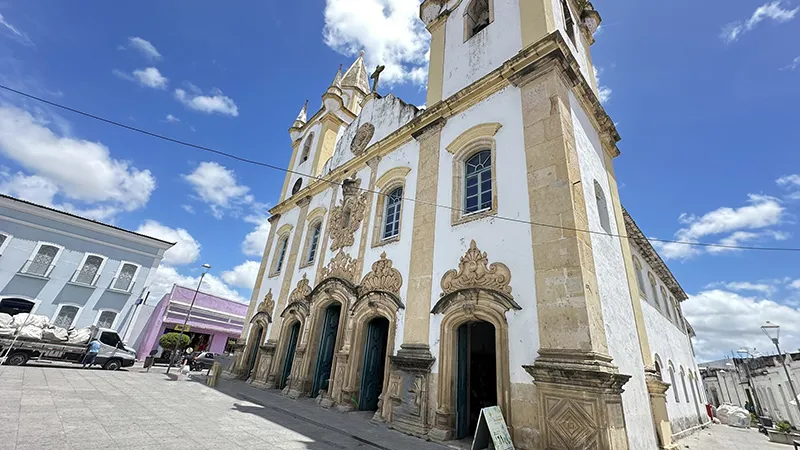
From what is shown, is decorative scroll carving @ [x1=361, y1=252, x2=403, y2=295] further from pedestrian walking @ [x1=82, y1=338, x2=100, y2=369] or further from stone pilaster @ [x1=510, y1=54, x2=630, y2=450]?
pedestrian walking @ [x1=82, y1=338, x2=100, y2=369]

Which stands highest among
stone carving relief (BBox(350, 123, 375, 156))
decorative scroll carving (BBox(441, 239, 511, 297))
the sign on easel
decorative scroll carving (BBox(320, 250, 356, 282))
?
stone carving relief (BBox(350, 123, 375, 156))

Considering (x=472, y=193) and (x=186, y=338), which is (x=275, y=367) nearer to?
(x=472, y=193)

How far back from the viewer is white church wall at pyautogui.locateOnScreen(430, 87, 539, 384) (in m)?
5.70

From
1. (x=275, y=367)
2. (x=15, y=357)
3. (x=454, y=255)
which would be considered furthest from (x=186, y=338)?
(x=454, y=255)

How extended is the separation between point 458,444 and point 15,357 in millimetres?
15252

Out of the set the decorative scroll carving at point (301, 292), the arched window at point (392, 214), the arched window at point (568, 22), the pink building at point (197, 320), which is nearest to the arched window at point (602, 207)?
the arched window at point (568, 22)

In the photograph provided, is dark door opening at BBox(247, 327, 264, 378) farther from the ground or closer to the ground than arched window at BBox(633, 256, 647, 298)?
closer to the ground

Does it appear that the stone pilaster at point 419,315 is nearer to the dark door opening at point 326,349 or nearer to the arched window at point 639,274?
the dark door opening at point 326,349

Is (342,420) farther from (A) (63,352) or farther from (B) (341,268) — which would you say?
(A) (63,352)

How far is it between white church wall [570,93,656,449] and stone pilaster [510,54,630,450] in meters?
0.49

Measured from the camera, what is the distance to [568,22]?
1004cm

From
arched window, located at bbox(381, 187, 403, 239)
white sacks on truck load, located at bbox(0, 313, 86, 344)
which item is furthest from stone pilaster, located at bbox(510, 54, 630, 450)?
white sacks on truck load, located at bbox(0, 313, 86, 344)

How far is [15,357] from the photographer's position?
37.4 feet

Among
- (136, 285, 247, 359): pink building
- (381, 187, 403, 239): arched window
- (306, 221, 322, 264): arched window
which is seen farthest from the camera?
(136, 285, 247, 359): pink building
